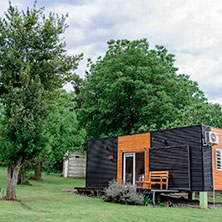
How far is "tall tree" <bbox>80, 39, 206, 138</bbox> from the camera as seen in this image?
22.0 meters

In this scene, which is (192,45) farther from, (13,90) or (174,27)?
(13,90)

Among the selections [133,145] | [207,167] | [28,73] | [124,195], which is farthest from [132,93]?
[28,73]

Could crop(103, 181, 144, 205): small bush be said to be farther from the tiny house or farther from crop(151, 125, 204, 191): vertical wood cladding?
crop(151, 125, 204, 191): vertical wood cladding

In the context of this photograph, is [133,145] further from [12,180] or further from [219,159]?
[12,180]

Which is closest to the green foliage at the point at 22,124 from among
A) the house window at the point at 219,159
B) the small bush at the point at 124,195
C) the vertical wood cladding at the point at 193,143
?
the small bush at the point at 124,195

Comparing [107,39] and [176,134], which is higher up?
[107,39]

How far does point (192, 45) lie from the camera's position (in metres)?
16.7

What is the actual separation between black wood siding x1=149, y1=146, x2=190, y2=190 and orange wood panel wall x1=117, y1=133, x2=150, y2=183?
50 cm

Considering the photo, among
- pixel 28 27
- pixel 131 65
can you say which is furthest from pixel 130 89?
pixel 28 27

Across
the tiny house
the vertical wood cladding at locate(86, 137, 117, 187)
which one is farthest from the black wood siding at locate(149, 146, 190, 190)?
the vertical wood cladding at locate(86, 137, 117, 187)

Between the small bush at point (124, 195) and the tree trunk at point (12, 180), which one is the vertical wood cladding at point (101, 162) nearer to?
the small bush at point (124, 195)

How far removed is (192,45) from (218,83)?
4.39m

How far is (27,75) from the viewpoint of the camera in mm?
11312

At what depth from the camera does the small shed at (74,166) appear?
101 feet
